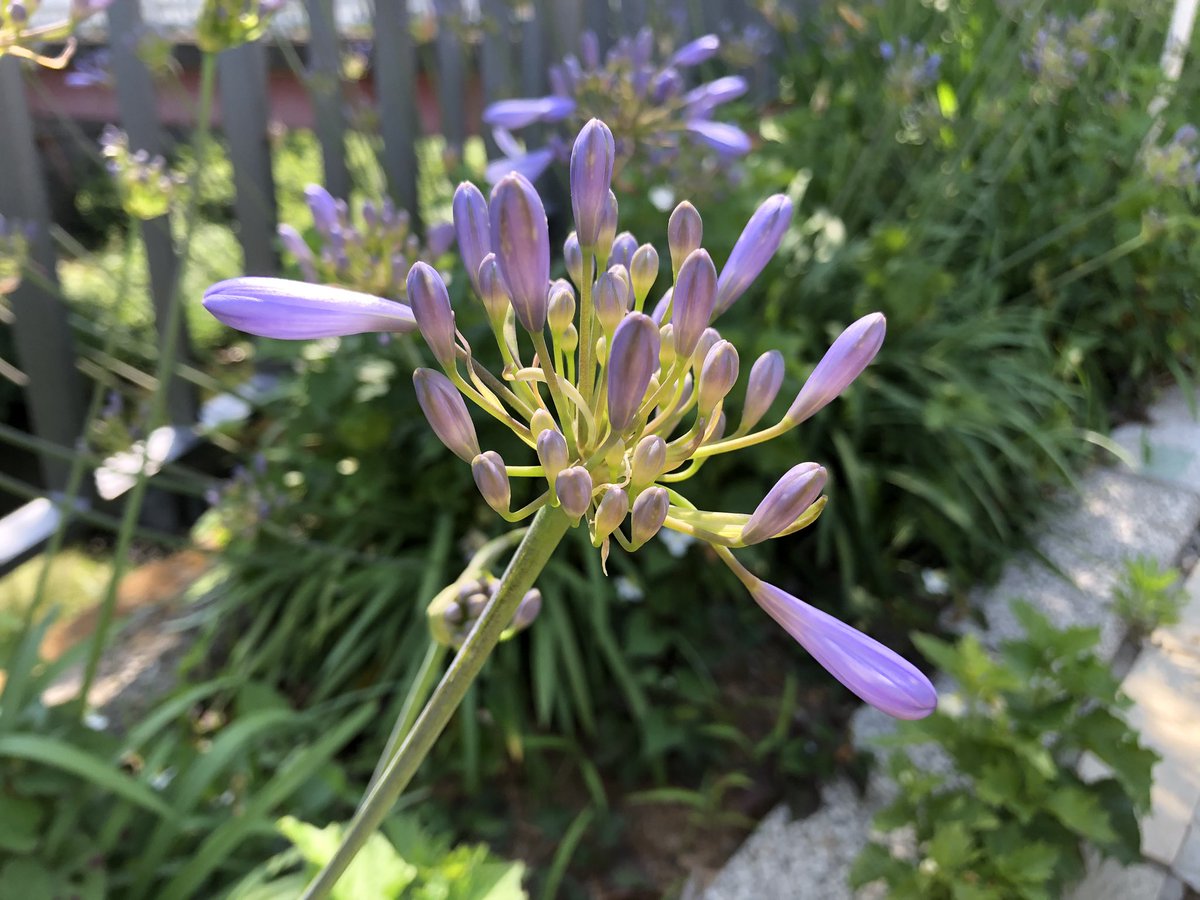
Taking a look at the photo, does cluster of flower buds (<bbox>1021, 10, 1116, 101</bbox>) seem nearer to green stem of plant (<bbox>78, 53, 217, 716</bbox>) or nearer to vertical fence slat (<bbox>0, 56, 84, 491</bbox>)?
green stem of plant (<bbox>78, 53, 217, 716</bbox>)

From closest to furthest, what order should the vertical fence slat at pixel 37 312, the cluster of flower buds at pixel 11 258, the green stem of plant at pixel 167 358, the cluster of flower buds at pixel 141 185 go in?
the green stem of plant at pixel 167 358 → the cluster of flower buds at pixel 141 185 → the cluster of flower buds at pixel 11 258 → the vertical fence slat at pixel 37 312

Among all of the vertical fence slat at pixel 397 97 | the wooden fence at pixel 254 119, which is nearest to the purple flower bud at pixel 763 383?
the wooden fence at pixel 254 119

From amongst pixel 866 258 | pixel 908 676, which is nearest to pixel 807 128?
pixel 866 258

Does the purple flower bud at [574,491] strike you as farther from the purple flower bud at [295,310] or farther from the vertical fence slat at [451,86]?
the vertical fence slat at [451,86]

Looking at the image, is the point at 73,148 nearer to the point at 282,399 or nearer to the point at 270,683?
the point at 282,399

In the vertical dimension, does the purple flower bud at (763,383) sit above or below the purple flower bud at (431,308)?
below

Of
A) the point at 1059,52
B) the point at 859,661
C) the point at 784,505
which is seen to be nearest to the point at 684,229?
the point at 784,505
